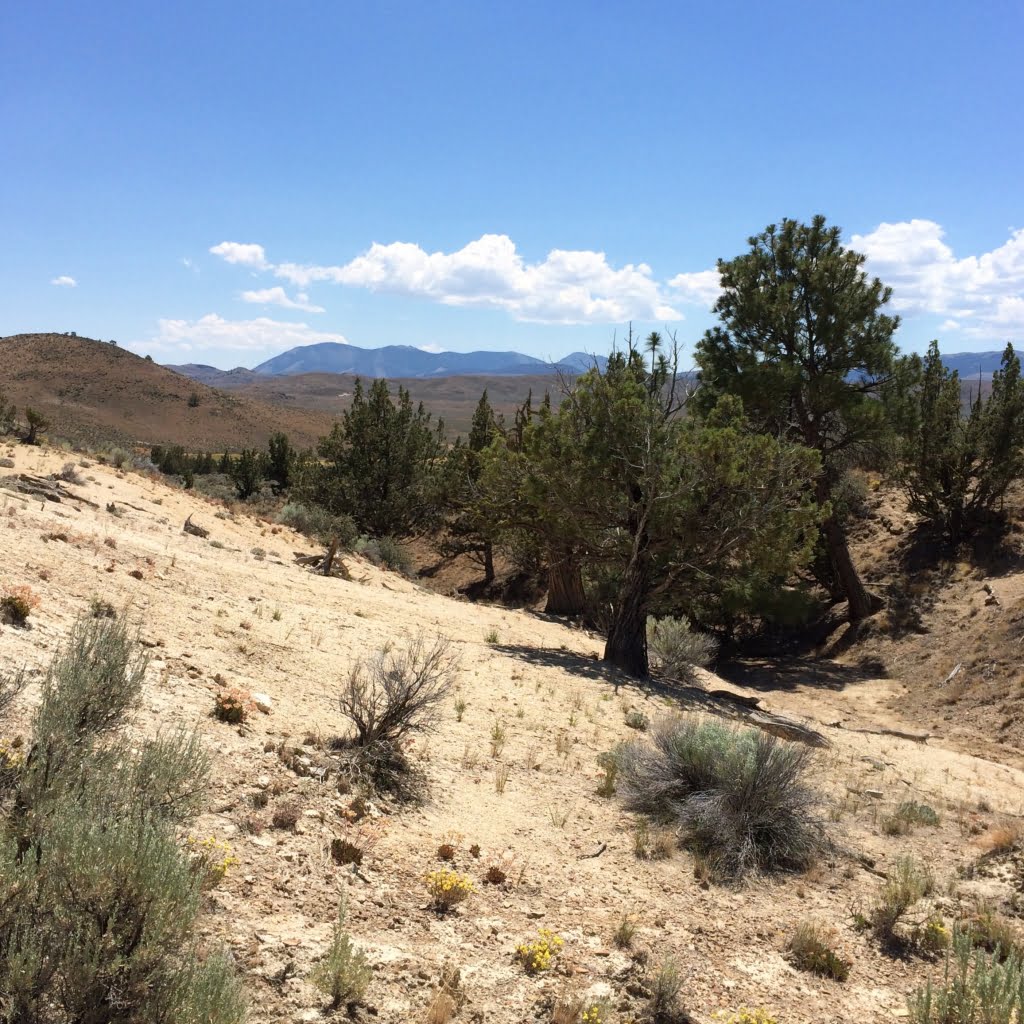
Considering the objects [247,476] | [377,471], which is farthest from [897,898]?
[247,476]

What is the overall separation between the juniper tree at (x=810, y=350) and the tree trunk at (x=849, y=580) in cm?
3

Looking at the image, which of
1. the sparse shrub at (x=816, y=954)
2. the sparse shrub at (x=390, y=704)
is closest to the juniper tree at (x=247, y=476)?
the sparse shrub at (x=390, y=704)

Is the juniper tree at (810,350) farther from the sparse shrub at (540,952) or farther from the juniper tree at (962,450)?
the sparse shrub at (540,952)

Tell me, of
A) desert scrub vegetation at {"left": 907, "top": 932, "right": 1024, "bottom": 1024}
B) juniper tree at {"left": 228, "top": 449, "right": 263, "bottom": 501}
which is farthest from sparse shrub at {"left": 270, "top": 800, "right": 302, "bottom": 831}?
juniper tree at {"left": 228, "top": 449, "right": 263, "bottom": 501}

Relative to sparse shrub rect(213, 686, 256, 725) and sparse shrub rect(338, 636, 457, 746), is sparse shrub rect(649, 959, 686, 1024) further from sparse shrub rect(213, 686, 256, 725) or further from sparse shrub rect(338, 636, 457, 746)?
sparse shrub rect(213, 686, 256, 725)

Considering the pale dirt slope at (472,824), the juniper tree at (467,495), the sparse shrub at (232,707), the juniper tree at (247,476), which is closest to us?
the pale dirt slope at (472,824)

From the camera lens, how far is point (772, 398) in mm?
19141

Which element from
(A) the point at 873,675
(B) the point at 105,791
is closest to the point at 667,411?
(A) the point at 873,675

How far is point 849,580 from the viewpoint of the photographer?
20297mm

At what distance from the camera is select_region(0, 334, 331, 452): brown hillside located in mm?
83875

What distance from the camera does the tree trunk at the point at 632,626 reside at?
1319 cm

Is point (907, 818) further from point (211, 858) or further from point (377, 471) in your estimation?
point (377, 471)

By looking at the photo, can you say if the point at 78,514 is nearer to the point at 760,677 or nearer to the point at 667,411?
the point at 667,411

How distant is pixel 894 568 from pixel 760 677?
249 inches
